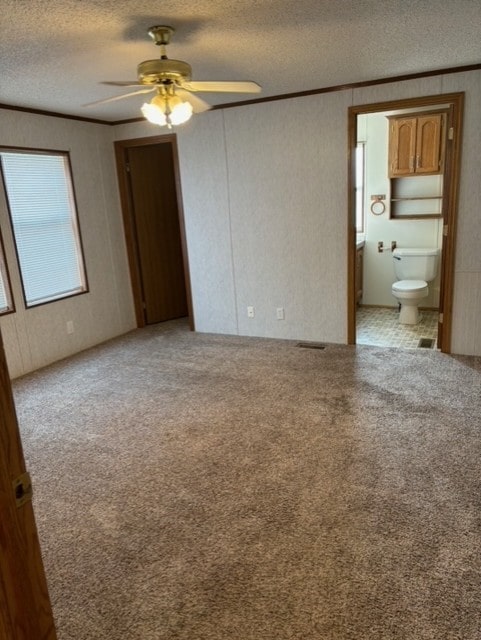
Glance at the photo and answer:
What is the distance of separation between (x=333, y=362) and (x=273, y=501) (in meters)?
2.04

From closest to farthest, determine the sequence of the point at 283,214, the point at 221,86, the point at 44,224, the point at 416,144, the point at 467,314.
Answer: the point at 221,86 → the point at 467,314 → the point at 44,224 → the point at 283,214 → the point at 416,144

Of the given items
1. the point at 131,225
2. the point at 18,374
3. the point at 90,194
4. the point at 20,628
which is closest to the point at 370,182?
the point at 131,225

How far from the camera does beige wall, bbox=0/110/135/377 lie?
4.16 meters

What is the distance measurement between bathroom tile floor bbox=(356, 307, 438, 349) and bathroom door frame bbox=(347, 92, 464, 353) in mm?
495

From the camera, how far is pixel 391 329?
5.12 m

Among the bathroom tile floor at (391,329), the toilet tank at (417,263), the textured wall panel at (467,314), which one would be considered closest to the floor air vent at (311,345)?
the bathroom tile floor at (391,329)

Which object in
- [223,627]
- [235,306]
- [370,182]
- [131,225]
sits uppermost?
[370,182]

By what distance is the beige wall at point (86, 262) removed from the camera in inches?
164

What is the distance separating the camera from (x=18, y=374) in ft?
14.0

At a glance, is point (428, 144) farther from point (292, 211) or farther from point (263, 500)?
point (263, 500)

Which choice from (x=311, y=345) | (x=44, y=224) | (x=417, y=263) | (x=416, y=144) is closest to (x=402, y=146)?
(x=416, y=144)

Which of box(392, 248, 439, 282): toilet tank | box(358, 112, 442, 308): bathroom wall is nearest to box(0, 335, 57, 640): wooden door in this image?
box(392, 248, 439, 282): toilet tank

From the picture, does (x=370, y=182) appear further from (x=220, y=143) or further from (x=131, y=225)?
(x=131, y=225)

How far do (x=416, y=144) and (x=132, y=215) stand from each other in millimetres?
3406
